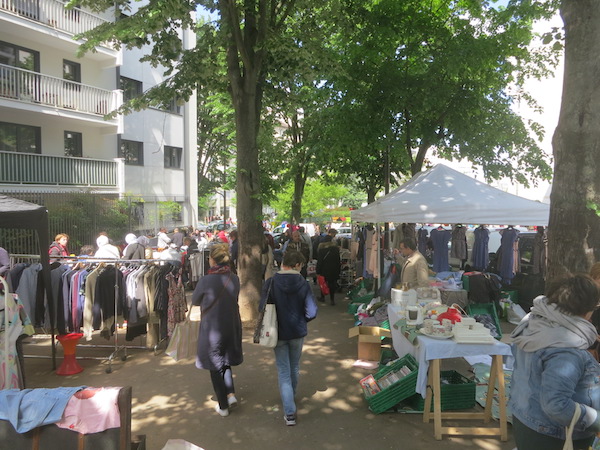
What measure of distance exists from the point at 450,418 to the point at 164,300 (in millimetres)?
4292

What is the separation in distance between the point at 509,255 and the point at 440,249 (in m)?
1.67

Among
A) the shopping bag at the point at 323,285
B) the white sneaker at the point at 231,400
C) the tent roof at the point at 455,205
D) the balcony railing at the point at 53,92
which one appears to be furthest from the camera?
the balcony railing at the point at 53,92

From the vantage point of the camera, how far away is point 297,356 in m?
4.78

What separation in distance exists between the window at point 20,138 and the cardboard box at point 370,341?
14574 mm

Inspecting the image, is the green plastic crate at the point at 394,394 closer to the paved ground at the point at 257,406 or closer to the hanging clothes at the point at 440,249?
the paved ground at the point at 257,406

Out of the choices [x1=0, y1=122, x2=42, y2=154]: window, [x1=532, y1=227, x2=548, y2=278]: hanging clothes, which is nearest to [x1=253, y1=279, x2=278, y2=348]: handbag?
[x1=532, y1=227, x2=548, y2=278]: hanging clothes

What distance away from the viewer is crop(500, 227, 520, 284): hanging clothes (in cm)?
1037

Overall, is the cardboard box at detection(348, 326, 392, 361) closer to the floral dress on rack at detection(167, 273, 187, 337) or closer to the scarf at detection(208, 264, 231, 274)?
the scarf at detection(208, 264, 231, 274)

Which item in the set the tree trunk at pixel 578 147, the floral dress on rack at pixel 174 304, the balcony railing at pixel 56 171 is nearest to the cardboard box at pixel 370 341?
the floral dress on rack at pixel 174 304

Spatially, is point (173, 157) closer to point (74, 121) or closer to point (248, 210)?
point (74, 121)

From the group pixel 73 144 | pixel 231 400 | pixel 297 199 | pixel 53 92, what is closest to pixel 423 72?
pixel 297 199

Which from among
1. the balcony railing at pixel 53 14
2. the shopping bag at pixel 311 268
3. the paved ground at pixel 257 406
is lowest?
the paved ground at pixel 257 406

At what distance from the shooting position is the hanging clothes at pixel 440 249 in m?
11.3

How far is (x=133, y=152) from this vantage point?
66.1 ft
